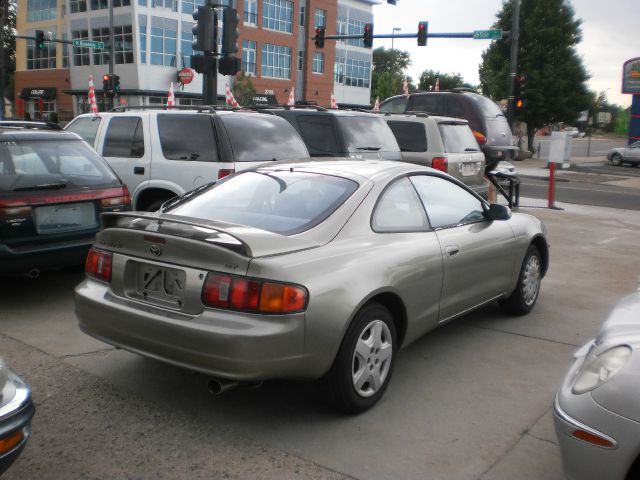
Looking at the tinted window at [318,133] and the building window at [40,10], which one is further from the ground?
the building window at [40,10]

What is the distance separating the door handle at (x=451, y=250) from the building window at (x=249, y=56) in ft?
168

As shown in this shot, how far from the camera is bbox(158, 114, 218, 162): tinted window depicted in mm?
7742

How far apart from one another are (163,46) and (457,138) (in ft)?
134

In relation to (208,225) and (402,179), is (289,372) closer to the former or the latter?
(208,225)

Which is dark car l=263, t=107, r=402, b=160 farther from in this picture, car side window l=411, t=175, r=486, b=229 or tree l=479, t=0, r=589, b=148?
tree l=479, t=0, r=589, b=148

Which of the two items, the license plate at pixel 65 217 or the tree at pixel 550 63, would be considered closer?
the license plate at pixel 65 217

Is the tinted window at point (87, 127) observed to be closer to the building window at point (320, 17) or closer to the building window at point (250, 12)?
the building window at point (250, 12)

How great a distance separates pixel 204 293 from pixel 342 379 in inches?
36.4

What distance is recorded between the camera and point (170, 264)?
12.6ft

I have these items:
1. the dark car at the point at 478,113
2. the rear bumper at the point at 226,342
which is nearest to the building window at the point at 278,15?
the dark car at the point at 478,113

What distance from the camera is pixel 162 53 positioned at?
48094 mm

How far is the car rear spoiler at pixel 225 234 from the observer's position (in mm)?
3662

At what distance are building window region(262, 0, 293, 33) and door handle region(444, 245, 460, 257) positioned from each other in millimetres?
53516

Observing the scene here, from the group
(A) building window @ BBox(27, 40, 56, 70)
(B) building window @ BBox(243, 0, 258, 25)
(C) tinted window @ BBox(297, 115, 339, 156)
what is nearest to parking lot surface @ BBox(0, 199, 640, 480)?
(C) tinted window @ BBox(297, 115, 339, 156)
